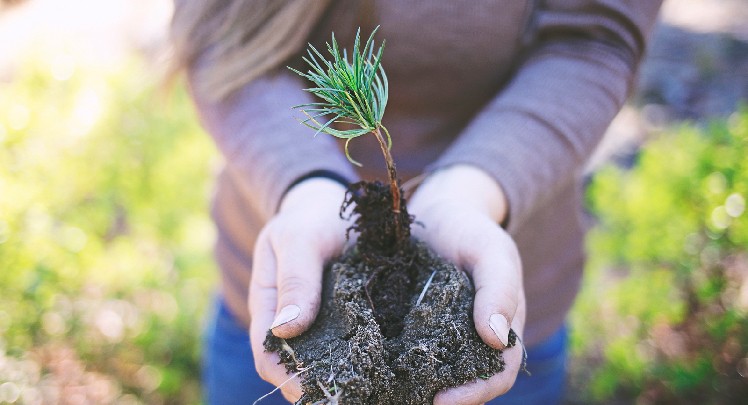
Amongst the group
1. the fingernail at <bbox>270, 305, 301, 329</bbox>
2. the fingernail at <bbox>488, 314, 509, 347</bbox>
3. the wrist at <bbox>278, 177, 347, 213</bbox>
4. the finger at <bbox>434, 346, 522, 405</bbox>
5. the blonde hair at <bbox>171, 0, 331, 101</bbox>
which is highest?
the blonde hair at <bbox>171, 0, 331, 101</bbox>

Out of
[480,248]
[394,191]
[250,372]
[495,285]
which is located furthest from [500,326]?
[250,372]


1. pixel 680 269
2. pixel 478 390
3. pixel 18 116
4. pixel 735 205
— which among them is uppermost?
pixel 18 116

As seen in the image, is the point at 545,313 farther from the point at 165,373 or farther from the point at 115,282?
the point at 115,282

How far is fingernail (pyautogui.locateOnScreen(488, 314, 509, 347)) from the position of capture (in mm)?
1087

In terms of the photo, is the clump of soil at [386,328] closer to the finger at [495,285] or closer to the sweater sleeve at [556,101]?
the finger at [495,285]

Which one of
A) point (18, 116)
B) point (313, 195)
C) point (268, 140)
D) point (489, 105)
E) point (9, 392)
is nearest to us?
point (313, 195)

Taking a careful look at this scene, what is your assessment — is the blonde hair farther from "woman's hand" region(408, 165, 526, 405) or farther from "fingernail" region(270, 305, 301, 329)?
"fingernail" region(270, 305, 301, 329)

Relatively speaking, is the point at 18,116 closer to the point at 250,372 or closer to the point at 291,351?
the point at 250,372

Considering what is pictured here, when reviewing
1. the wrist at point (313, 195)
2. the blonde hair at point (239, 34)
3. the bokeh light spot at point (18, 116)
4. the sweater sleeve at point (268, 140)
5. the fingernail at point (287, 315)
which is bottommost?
the fingernail at point (287, 315)

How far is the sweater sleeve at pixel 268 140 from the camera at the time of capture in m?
1.48

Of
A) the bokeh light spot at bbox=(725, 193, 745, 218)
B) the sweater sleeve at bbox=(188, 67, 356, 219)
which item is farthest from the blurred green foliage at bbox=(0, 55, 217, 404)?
the bokeh light spot at bbox=(725, 193, 745, 218)

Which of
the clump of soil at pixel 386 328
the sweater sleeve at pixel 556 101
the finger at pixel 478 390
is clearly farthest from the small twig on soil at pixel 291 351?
the sweater sleeve at pixel 556 101

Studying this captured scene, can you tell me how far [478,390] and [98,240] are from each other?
278 cm

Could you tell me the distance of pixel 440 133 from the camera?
1.81 meters
